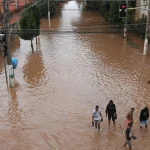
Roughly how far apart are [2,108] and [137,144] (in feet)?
23.3

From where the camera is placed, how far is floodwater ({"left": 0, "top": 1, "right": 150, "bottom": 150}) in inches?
443

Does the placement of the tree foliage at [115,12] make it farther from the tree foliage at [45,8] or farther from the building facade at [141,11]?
the tree foliage at [45,8]

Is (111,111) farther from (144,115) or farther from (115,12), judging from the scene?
(115,12)

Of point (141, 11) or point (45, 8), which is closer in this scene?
point (141, 11)

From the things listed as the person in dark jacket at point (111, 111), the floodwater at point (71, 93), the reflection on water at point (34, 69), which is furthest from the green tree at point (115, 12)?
the person in dark jacket at point (111, 111)

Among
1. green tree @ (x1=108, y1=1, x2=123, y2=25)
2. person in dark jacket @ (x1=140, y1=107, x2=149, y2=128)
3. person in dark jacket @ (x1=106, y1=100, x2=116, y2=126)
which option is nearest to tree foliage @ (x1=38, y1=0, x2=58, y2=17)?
green tree @ (x1=108, y1=1, x2=123, y2=25)

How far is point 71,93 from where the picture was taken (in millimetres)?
15562

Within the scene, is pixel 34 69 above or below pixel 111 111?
above

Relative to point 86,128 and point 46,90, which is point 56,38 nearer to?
point 46,90

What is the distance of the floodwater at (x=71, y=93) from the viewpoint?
1124 cm

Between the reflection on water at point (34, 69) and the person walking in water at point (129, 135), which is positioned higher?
the reflection on water at point (34, 69)

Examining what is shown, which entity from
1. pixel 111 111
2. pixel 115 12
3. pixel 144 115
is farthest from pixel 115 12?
pixel 144 115

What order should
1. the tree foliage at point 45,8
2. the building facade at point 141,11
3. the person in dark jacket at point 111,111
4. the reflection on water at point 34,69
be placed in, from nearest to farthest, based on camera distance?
the person in dark jacket at point 111,111 < the reflection on water at point 34,69 < the building facade at point 141,11 < the tree foliage at point 45,8

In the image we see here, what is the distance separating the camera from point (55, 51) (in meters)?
23.9
